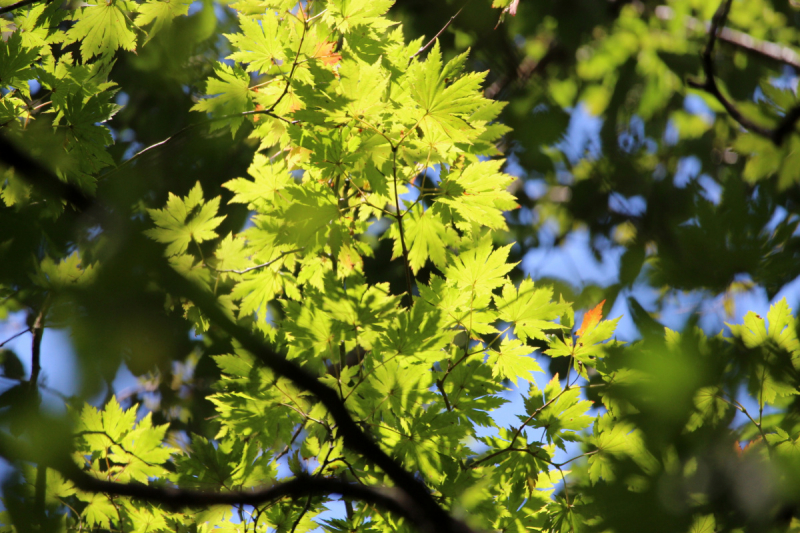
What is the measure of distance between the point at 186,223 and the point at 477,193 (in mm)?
877

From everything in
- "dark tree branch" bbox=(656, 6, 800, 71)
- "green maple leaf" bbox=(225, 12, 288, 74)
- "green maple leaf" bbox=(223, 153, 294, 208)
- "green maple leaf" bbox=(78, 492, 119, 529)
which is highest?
"dark tree branch" bbox=(656, 6, 800, 71)

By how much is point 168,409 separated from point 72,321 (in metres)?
3.10

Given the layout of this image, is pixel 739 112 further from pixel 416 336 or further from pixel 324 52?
pixel 324 52

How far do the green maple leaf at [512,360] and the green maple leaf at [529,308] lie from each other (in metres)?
0.03

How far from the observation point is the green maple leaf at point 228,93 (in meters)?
1.41

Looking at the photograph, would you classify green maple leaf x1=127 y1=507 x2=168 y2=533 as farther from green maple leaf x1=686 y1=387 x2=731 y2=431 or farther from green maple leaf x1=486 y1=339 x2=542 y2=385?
green maple leaf x1=686 y1=387 x2=731 y2=431

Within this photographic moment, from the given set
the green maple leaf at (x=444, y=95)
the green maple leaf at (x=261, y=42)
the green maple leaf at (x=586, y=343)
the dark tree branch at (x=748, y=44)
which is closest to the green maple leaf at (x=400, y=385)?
the green maple leaf at (x=586, y=343)

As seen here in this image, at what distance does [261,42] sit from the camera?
146 centimetres

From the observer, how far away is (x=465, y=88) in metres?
1.27

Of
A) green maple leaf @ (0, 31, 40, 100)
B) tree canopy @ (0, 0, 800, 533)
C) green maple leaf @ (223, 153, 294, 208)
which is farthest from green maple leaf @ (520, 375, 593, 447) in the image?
green maple leaf @ (0, 31, 40, 100)

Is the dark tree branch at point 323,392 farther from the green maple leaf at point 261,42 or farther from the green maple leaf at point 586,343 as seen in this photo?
the green maple leaf at point 261,42

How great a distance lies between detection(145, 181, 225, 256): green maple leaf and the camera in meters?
1.38

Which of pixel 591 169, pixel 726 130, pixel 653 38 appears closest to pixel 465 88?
pixel 591 169

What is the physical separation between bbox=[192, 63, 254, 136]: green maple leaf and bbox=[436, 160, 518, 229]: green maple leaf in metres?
0.64
